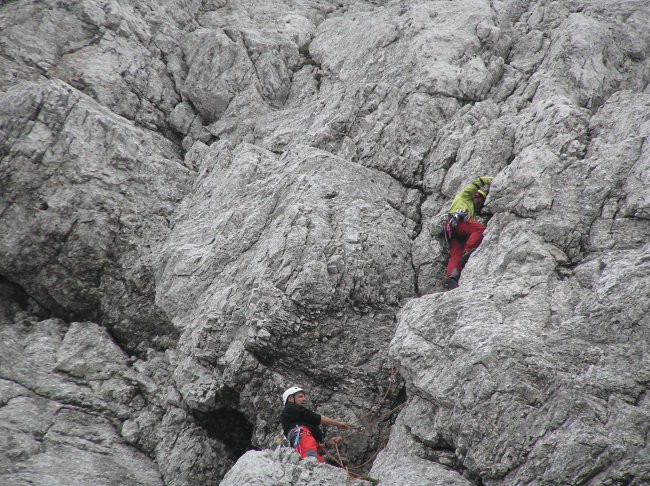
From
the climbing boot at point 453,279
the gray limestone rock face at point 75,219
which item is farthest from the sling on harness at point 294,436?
the gray limestone rock face at point 75,219

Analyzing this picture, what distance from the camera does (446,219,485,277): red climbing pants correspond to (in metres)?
15.2

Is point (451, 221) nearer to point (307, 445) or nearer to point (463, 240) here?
point (463, 240)

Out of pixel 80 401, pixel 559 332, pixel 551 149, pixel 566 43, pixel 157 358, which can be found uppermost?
pixel 566 43

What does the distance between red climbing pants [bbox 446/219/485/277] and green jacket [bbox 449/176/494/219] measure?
36 centimetres

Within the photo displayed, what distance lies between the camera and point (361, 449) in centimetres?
1417

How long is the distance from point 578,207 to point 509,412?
20.4 ft

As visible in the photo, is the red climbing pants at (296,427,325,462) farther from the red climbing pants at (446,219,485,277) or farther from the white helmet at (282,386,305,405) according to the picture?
the red climbing pants at (446,219,485,277)

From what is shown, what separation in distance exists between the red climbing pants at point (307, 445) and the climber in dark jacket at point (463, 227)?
5899 millimetres

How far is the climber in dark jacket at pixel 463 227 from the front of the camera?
15.2 meters

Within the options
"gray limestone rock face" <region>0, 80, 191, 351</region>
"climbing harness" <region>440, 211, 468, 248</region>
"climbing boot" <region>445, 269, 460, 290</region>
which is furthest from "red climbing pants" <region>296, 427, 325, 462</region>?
"gray limestone rock face" <region>0, 80, 191, 351</region>

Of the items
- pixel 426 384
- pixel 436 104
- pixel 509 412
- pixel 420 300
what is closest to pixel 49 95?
pixel 436 104

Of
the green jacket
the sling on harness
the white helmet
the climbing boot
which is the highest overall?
the green jacket

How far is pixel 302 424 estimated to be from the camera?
13.1 meters

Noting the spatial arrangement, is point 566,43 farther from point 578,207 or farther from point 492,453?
point 492,453
